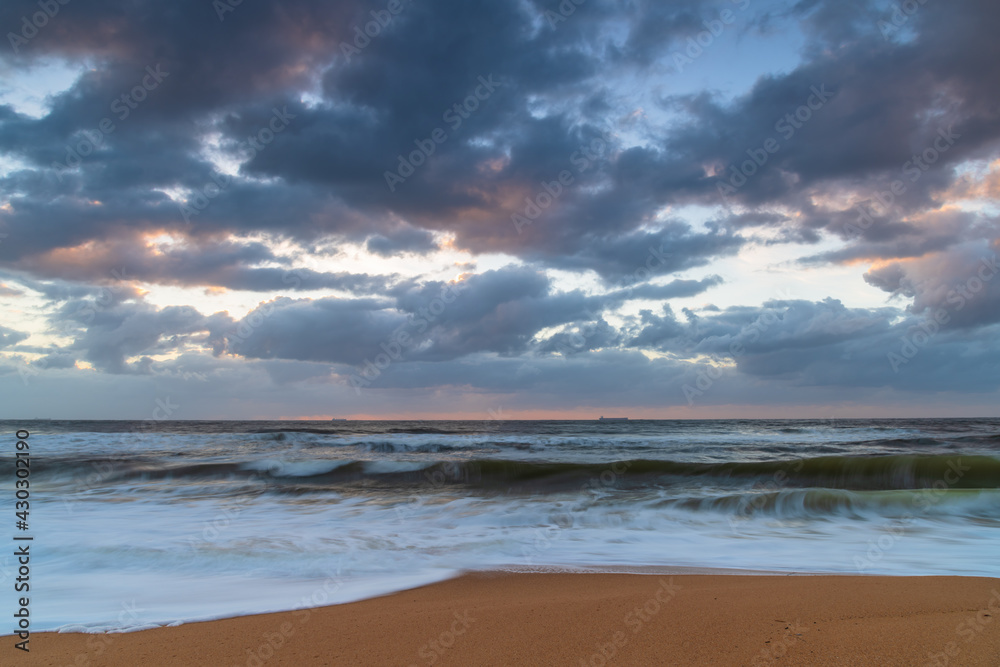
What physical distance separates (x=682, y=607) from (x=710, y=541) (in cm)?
352

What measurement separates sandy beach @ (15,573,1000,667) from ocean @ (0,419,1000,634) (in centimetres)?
56

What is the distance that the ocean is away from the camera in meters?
4.72

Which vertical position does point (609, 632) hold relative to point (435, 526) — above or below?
above

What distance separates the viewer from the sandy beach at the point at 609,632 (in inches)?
106

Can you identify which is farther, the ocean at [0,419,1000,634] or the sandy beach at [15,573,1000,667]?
the ocean at [0,419,1000,634]

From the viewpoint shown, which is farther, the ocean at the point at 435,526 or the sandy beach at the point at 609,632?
the ocean at the point at 435,526

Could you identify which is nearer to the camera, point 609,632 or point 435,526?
point 609,632

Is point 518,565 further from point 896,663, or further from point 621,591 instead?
point 896,663

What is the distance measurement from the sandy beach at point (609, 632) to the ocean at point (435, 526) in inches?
22.2

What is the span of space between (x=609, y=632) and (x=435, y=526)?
5.07m

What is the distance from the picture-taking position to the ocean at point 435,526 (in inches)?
186

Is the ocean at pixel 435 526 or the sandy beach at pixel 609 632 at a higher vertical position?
the sandy beach at pixel 609 632

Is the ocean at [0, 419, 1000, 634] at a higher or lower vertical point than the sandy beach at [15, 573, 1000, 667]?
lower

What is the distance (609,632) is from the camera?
119 inches
